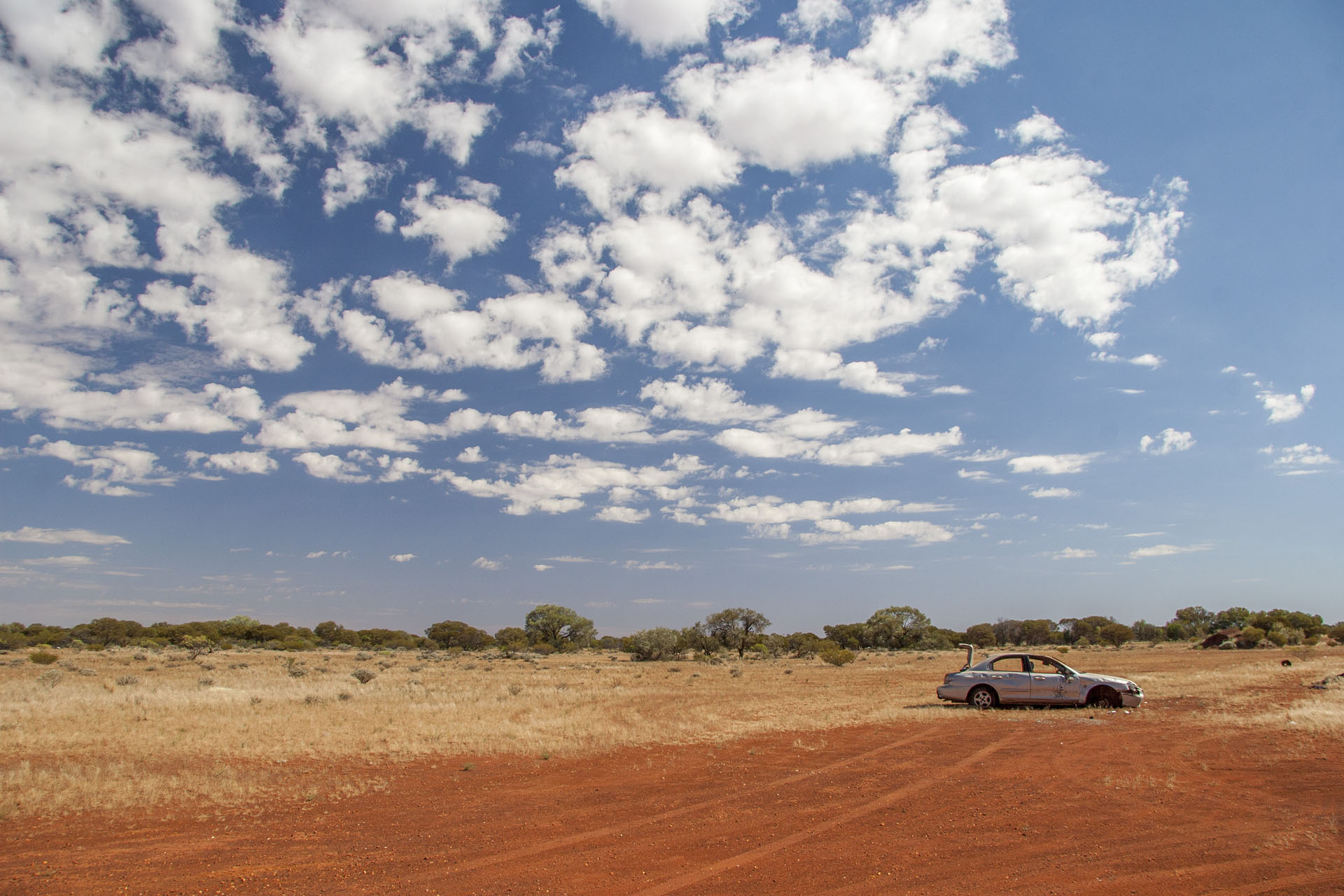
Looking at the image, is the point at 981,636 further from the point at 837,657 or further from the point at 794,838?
the point at 794,838

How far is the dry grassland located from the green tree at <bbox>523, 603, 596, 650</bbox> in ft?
135

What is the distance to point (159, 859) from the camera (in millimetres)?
7758

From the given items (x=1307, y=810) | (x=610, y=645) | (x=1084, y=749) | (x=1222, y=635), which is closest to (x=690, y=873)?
(x=1307, y=810)

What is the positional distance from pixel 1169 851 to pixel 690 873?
509 cm

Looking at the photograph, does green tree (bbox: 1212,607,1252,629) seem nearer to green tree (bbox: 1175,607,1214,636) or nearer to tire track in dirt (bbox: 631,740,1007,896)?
green tree (bbox: 1175,607,1214,636)

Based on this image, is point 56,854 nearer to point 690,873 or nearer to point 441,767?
point 441,767

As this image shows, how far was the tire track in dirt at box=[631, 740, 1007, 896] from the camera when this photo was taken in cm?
692

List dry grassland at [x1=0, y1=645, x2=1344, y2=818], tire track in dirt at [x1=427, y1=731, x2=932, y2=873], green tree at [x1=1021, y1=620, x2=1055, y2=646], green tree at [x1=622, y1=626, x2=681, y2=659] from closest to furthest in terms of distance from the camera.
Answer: tire track in dirt at [x1=427, y1=731, x2=932, y2=873] < dry grassland at [x1=0, y1=645, x2=1344, y2=818] < green tree at [x1=622, y1=626, x2=681, y2=659] < green tree at [x1=1021, y1=620, x2=1055, y2=646]

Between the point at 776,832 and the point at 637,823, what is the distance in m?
1.77

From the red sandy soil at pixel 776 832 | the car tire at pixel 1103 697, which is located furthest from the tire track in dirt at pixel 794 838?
the car tire at pixel 1103 697

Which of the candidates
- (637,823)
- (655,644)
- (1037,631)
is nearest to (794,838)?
(637,823)

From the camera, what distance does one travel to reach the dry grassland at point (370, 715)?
1171 centimetres

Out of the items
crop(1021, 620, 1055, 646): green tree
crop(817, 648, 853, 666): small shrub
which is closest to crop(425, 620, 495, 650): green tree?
crop(817, 648, 853, 666): small shrub

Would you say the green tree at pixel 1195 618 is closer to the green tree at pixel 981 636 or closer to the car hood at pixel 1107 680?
the green tree at pixel 981 636
